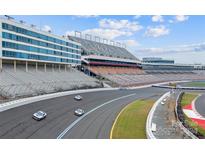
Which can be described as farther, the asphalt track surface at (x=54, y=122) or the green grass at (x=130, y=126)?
the asphalt track surface at (x=54, y=122)

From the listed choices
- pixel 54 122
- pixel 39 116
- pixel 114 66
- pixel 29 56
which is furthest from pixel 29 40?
pixel 114 66

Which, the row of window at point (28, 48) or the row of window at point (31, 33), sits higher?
the row of window at point (31, 33)

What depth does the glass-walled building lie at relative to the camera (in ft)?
144

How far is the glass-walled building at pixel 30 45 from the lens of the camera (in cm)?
4391

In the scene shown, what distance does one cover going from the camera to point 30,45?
5156cm

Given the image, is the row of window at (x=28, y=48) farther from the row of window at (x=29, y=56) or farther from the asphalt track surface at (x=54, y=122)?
the asphalt track surface at (x=54, y=122)

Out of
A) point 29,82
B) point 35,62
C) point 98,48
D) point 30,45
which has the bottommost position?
point 29,82

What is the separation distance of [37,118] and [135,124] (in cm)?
1224

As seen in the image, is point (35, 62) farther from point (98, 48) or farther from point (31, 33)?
point (98, 48)

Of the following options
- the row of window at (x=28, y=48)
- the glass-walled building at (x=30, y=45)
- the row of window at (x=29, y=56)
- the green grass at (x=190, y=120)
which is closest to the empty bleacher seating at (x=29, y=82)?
the glass-walled building at (x=30, y=45)

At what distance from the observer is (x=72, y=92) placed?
51188 millimetres

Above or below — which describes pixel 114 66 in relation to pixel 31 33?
below
